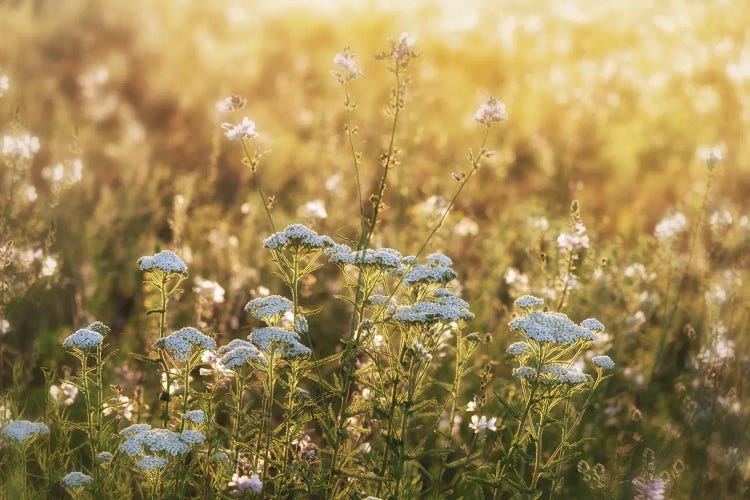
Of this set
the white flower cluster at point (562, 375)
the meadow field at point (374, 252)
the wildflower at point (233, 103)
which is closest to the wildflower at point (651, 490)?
the meadow field at point (374, 252)

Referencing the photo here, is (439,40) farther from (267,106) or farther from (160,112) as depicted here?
(160,112)

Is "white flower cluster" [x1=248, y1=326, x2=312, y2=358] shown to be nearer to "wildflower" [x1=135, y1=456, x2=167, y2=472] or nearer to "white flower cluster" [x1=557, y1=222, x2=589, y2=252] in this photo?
"wildflower" [x1=135, y1=456, x2=167, y2=472]

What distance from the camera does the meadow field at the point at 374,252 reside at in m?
3.50

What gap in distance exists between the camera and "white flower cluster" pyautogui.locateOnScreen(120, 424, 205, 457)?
314 centimetres

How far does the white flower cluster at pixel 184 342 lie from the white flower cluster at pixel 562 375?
125cm

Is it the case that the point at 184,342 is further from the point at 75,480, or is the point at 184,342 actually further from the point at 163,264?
the point at 75,480

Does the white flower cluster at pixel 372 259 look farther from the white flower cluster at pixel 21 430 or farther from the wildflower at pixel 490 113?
the white flower cluster at pixel 21 430

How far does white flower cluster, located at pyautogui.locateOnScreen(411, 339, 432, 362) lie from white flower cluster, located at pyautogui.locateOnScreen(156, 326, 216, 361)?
747 mm

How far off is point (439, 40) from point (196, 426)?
13356 millimetres

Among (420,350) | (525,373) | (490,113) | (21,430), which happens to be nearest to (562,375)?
(525,373)

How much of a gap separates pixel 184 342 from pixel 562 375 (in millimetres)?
1384

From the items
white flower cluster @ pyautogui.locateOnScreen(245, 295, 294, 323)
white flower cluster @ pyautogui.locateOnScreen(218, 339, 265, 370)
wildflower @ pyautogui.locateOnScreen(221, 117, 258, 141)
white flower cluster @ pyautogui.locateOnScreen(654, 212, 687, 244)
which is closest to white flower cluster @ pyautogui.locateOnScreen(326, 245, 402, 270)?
white flower cluster @ pyautogui.locateOnScreen(245, 295, 294, 323)

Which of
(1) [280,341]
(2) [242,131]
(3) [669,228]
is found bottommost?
(1) [280,341]

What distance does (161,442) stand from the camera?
3.16m
